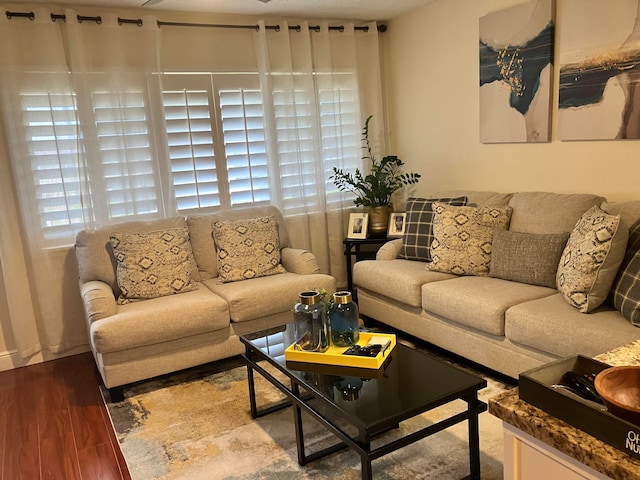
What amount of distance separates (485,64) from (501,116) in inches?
15.6

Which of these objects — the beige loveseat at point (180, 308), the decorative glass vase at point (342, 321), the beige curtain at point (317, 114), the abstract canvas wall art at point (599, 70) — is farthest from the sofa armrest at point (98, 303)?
the abstract canvas wall art at point (599, 70)

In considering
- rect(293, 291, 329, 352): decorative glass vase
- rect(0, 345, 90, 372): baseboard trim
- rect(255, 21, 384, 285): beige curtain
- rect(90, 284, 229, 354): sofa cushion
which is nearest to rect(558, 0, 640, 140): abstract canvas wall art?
rect(255, 21, 384, 285): beige curtain

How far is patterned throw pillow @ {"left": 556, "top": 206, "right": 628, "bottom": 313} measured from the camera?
2.54 meters

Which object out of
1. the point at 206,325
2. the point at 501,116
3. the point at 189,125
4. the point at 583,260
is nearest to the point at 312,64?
the point at 189,125

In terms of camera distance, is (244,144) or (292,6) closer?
(292,6)

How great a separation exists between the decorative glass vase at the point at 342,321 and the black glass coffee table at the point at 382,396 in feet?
0.56

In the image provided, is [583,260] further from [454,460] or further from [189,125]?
[189,125]

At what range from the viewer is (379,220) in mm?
4441

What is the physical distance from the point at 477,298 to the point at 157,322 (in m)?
1.80

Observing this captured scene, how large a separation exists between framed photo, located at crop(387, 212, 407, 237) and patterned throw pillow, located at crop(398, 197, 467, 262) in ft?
1.04

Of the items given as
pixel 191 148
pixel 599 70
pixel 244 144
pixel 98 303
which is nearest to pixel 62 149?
pixel 191 148

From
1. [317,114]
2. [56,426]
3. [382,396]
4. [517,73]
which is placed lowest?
[56,426]

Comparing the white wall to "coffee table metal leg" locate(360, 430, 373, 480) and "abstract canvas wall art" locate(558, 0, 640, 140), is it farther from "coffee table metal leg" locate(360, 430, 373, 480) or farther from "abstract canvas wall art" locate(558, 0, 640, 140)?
"coffee table metal leg" locate(360, 430, 373, 480)

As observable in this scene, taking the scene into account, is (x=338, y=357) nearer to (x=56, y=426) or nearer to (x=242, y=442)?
(x=242, y=442)
